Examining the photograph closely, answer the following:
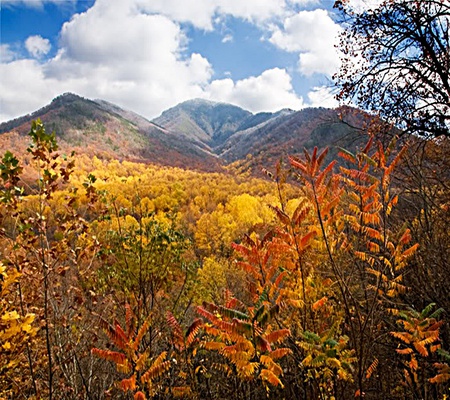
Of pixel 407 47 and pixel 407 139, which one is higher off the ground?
pixel 407 47

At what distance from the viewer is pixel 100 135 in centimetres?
14150

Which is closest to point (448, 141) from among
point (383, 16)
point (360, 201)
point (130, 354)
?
point (383, 16)

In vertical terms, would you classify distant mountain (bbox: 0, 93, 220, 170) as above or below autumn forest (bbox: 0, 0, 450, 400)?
above

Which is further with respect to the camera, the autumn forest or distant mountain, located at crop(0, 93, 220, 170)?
distant mountain, located at crop(0, 93, 220, 170)

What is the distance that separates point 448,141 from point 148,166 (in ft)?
418

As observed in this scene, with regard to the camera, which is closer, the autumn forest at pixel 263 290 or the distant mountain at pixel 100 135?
the autumn forest at pixel 263 290

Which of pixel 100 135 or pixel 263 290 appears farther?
pixel 100 135

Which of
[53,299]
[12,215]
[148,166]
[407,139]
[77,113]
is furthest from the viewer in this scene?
[77,113]

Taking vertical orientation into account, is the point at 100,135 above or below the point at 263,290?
above

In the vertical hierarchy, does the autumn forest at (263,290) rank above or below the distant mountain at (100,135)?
below

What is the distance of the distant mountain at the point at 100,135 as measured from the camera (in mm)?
126188

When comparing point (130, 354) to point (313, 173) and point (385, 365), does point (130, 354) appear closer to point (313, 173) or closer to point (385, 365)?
point (313, 173)

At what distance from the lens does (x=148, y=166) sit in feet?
422

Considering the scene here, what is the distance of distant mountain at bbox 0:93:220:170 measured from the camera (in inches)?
4968
